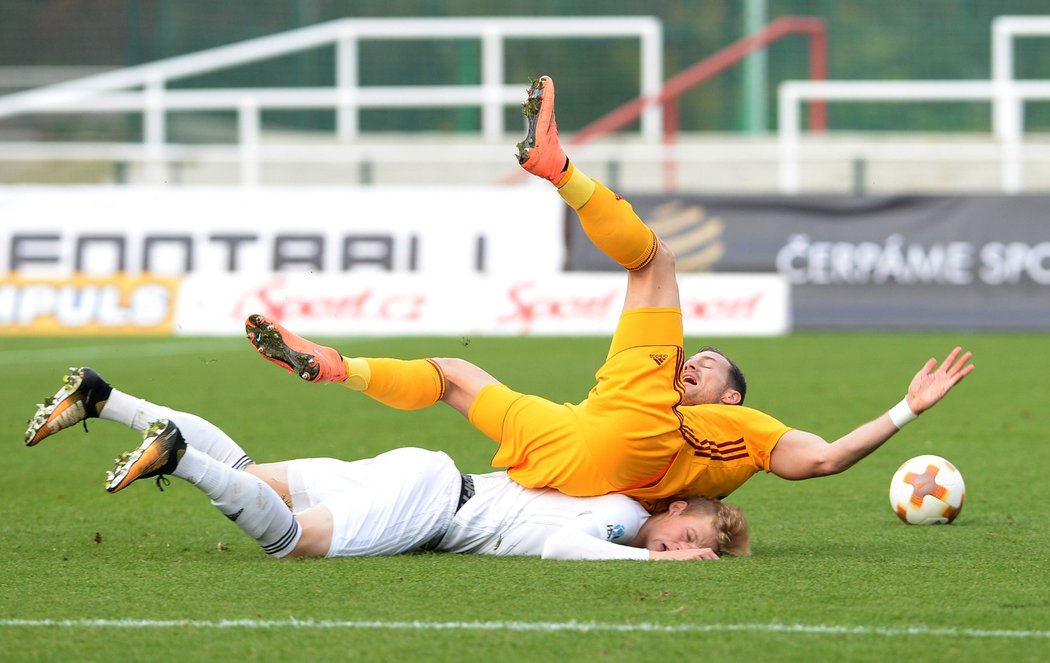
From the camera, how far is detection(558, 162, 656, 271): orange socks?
230 inches

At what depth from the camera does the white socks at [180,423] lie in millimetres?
6078

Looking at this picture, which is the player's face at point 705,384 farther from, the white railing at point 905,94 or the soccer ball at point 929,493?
the white railing at point 905,94

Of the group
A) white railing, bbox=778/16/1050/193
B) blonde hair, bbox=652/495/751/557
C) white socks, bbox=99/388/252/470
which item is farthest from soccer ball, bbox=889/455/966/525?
white railing, bbox=778/16/1050/193

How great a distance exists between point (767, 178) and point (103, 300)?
8588 millimetres

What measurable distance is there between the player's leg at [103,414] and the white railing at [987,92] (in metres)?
14.9

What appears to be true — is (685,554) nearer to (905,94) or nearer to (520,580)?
(520,580)

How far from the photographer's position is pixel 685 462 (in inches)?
238

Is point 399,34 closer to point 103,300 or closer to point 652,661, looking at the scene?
point 103,300

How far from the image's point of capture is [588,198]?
19.2 ft

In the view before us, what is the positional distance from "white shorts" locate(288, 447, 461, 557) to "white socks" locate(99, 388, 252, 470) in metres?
0.50

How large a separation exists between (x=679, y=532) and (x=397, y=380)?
122 cm

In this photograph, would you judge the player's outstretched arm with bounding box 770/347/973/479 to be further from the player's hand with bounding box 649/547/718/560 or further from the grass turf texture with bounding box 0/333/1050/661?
the player's hand with bounding box 649/547/718/560

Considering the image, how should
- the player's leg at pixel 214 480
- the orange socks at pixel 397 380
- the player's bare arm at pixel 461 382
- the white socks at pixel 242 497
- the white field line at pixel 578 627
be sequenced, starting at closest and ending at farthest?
Result: the white field line at pixel 578 627
the player's leg at pixel 214 480
the white socks at pixel 242 497
the orange socks at pixel 397 380
the player's bare arm at pixel 461 382

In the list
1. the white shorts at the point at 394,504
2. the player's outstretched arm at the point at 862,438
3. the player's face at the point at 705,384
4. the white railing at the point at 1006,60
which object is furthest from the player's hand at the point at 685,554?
the white railing at the point at 1006,60
